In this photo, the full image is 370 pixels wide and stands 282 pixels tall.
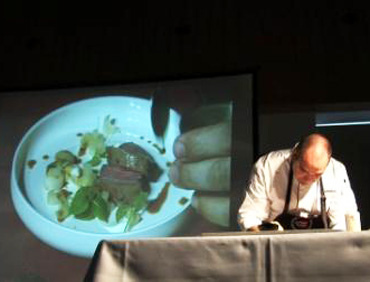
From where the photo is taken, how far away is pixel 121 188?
3.54 m

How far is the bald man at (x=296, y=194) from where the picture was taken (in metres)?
2.31

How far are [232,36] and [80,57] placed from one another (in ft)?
3.54

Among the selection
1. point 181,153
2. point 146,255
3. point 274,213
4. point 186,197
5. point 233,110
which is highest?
point 233,110

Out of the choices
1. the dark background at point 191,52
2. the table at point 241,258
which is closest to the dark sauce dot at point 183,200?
the dark background at point 191,52

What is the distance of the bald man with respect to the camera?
2.31m

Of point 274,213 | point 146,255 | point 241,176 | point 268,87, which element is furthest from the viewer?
point 268,87

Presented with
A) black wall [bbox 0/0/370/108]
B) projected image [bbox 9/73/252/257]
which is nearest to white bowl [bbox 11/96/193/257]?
projected image [bbox 9/73/252/257]

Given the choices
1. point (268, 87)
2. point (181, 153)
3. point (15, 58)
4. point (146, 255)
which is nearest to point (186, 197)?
point (181, 153)

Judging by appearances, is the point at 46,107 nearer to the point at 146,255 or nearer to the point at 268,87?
the point at 268,87

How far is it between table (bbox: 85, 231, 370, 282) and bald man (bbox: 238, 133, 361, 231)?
34.7 inches

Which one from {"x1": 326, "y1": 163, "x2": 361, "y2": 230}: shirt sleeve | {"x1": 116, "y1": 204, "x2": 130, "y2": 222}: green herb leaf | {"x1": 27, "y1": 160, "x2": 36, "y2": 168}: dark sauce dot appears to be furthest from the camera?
{"x1": 27, "y1": 160, "x2": 36, "y2": 168}: dark sauce dot

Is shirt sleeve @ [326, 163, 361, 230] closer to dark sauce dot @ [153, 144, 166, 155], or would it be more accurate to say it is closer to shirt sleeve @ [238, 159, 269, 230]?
shirt sleeve @ [238, 159, 269, 230]

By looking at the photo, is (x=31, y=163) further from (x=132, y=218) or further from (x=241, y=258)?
(x=241, y=258)

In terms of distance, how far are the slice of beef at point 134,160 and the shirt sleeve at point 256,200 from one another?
3.55ft
